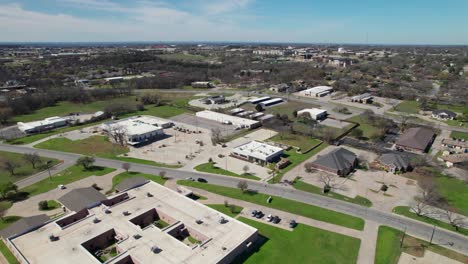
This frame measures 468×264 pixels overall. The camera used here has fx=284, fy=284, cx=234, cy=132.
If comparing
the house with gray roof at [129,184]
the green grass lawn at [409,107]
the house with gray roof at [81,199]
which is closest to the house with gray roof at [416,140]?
the green grass lawn at [409,107]

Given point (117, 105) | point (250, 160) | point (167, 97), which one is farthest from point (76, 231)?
point (167, 97)

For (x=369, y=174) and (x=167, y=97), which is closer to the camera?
(x=369, y=174)

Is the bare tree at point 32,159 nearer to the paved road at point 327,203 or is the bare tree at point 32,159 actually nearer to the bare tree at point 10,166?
the bare tree at point 10,166

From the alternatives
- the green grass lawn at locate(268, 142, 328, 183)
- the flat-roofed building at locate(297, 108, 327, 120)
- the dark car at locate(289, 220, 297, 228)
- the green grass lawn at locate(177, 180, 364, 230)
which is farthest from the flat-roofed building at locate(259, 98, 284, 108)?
the dark car at locate(289, 220, 297, 228)

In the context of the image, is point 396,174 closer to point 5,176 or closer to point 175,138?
point 175,138

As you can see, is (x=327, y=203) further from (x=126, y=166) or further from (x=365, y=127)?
(x=365, y=127)

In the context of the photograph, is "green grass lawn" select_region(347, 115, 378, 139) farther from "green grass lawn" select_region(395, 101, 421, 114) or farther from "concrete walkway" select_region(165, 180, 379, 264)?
"concrete walkway" select_region(165, 180, 379, 264)

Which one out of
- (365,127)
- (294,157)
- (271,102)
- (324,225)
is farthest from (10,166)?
(365,127)
